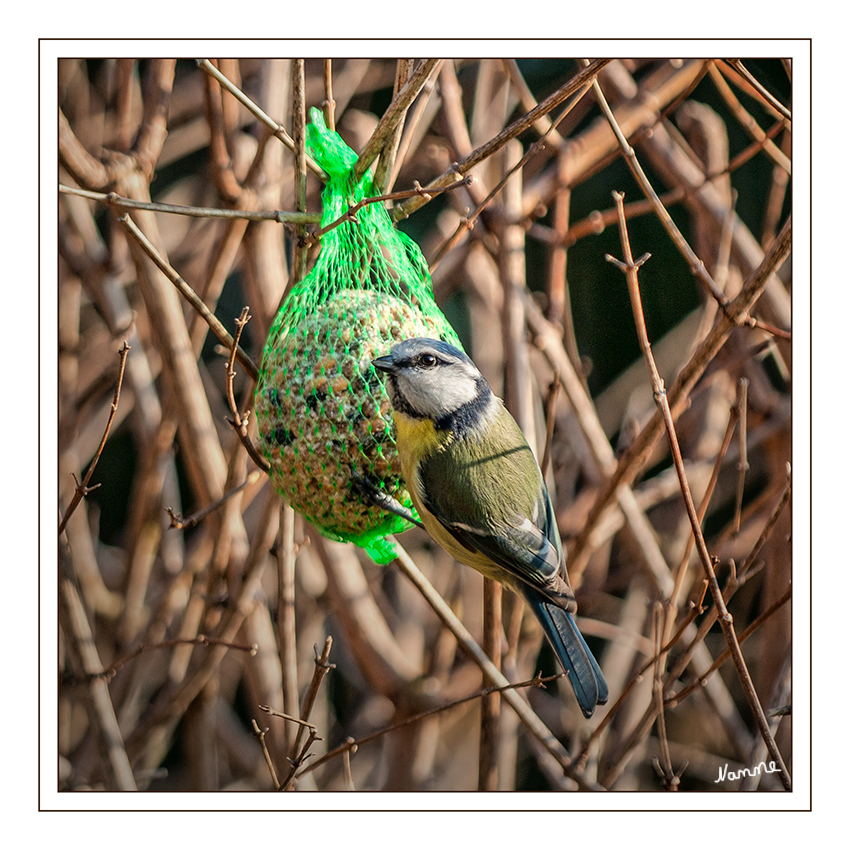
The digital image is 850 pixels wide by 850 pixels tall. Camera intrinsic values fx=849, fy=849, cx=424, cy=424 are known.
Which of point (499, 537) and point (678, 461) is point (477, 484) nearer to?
point (499, 537)

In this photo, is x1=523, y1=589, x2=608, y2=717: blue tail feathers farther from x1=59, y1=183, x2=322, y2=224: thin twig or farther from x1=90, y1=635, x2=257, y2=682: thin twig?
x1=59, y1=183, x2=322, y2=224: thin twig

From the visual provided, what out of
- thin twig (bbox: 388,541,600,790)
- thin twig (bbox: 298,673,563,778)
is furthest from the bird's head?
thin twig (bbox: 298,673,563,778)

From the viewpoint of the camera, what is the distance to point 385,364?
38.4 inches

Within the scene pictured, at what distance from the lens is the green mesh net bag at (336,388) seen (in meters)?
1.05

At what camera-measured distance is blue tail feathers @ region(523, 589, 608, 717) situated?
109 centimetres

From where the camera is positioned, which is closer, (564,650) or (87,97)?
(564,650)

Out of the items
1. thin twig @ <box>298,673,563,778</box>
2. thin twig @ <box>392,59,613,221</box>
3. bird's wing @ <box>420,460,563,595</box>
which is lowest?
thin twig @ <box>298,673,563,778</box>
